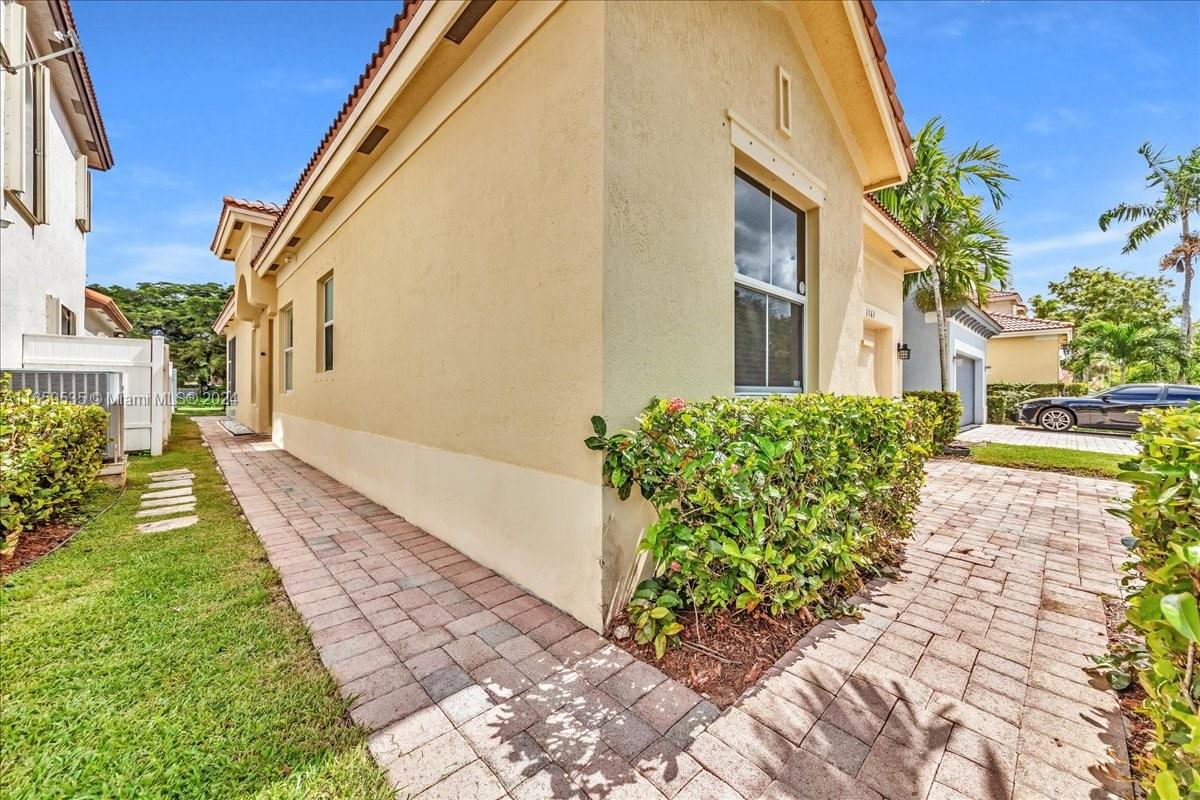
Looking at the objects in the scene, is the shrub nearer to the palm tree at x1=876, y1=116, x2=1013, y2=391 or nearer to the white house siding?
the white house siding

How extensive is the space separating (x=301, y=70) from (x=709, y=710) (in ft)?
37.6

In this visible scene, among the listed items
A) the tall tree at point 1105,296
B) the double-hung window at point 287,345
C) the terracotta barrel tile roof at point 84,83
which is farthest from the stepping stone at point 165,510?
the tall tree at point 1105,296

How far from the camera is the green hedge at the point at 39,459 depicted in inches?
151

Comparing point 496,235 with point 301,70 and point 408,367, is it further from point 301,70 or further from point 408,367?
point 301,70

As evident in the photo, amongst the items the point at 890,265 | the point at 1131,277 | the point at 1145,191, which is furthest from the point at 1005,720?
the point at 1131,277

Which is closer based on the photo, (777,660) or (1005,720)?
(1005,720)

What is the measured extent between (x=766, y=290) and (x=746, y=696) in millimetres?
3717

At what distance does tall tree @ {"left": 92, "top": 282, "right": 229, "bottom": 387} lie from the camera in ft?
115

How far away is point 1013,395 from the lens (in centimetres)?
1969

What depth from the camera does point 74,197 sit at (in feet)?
30.8

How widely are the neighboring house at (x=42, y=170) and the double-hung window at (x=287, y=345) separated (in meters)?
3.53

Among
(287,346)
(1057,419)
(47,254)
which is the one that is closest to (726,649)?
(287,346)

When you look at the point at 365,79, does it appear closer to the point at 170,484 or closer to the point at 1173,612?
the point at 170,484

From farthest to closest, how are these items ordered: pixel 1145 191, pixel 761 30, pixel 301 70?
pixel 1145 191 < pixel 301 70 < pixel 761 30
